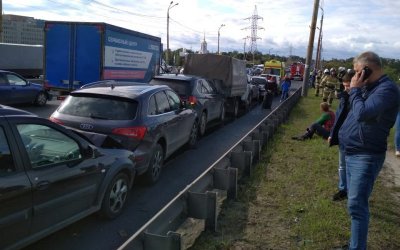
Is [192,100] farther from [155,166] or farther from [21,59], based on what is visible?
[21,59]

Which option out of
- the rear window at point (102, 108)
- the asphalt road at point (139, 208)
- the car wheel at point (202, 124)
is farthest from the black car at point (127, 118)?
the car wheel at point (202, 124)

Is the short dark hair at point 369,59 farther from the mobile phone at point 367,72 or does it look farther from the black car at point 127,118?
the black car at point 127,118

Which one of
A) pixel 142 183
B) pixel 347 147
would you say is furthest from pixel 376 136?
pixel 142 183

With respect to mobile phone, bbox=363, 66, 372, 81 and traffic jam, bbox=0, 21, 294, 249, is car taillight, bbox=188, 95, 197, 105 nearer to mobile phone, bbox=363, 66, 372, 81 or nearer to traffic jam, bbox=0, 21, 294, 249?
traffic jam, bbox=0, 21, 294, 249

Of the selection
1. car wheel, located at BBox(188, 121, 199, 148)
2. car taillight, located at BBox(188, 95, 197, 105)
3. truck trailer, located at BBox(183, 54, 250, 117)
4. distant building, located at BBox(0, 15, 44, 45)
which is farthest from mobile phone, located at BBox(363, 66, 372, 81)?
distant building, located at BBox(0, 15, 44, 45)

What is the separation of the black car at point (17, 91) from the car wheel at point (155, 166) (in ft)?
32.4

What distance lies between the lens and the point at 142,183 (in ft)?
22.9

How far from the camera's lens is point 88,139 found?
17.4 ft

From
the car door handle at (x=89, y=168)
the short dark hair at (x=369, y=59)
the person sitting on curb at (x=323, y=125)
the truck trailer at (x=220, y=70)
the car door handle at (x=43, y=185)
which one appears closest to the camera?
the car door handle at (x=43, y=185)

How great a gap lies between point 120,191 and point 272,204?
209 centimetres

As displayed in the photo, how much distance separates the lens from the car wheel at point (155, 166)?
6.84m

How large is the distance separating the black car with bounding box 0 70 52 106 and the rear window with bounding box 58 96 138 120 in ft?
31.7

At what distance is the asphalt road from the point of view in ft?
15.9

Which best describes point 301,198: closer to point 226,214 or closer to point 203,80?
point 226,214
